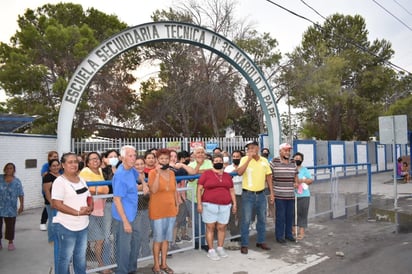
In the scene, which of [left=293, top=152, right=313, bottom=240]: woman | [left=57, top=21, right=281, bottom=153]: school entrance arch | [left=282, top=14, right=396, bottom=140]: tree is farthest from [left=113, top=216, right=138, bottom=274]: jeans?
[left=282, top=14, right=396, bottom=140]: tree

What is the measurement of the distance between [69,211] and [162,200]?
1.41m

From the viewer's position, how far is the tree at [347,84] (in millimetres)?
30145

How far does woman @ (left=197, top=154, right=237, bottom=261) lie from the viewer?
5609 mm

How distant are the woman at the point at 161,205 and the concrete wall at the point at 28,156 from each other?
24.6 feet

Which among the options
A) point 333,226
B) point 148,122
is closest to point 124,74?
point 148,122

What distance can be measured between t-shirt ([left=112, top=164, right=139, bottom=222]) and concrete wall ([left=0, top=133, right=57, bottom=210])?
297 inches

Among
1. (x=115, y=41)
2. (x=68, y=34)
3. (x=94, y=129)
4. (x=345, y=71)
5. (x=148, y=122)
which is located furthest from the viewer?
(x=345, y=71)

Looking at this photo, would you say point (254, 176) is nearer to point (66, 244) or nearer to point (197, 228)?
point (197, 228)

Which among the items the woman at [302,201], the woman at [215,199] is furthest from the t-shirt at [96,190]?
the woman at [302,201]

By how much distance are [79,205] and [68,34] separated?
58.9 feet

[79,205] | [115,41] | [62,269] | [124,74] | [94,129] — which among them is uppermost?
[124,74]

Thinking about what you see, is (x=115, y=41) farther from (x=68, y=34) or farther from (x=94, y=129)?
(x=94, y=129)

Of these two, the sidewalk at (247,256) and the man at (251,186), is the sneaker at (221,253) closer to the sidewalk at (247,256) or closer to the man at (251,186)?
the sidewalk at (247,256)

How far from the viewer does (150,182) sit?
195 inches
